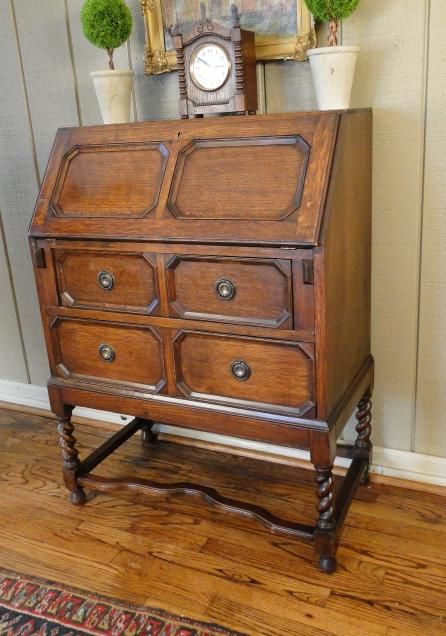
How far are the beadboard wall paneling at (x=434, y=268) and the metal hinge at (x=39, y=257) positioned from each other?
3.76ft

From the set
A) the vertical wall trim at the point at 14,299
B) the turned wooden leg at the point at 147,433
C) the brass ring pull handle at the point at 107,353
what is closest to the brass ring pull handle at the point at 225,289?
the brass ring pull handle at the point at 107,353

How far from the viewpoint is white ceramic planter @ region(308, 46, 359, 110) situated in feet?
5.29

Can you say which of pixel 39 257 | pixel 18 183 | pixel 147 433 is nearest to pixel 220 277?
pixel 39 257

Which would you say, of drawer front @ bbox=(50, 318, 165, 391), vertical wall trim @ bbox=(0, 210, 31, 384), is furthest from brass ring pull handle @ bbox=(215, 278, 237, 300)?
vertical wall trim @ bbox=(0, 210, 31, 384)

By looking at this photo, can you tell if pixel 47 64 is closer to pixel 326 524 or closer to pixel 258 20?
pixel 258 20

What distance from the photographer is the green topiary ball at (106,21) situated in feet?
6.11

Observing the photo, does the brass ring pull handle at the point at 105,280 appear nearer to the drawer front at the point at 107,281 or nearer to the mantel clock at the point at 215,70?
the drawer front at the point at 107,281

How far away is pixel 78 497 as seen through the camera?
2.08 metres

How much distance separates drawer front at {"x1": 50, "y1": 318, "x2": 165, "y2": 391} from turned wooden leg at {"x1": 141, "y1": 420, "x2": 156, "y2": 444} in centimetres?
59

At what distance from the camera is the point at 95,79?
1910mm

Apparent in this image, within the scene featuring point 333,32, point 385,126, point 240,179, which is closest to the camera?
point 240,179

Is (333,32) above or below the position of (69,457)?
above

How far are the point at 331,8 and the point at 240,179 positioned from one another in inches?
21.0

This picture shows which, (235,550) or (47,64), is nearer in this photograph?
(235,550)
